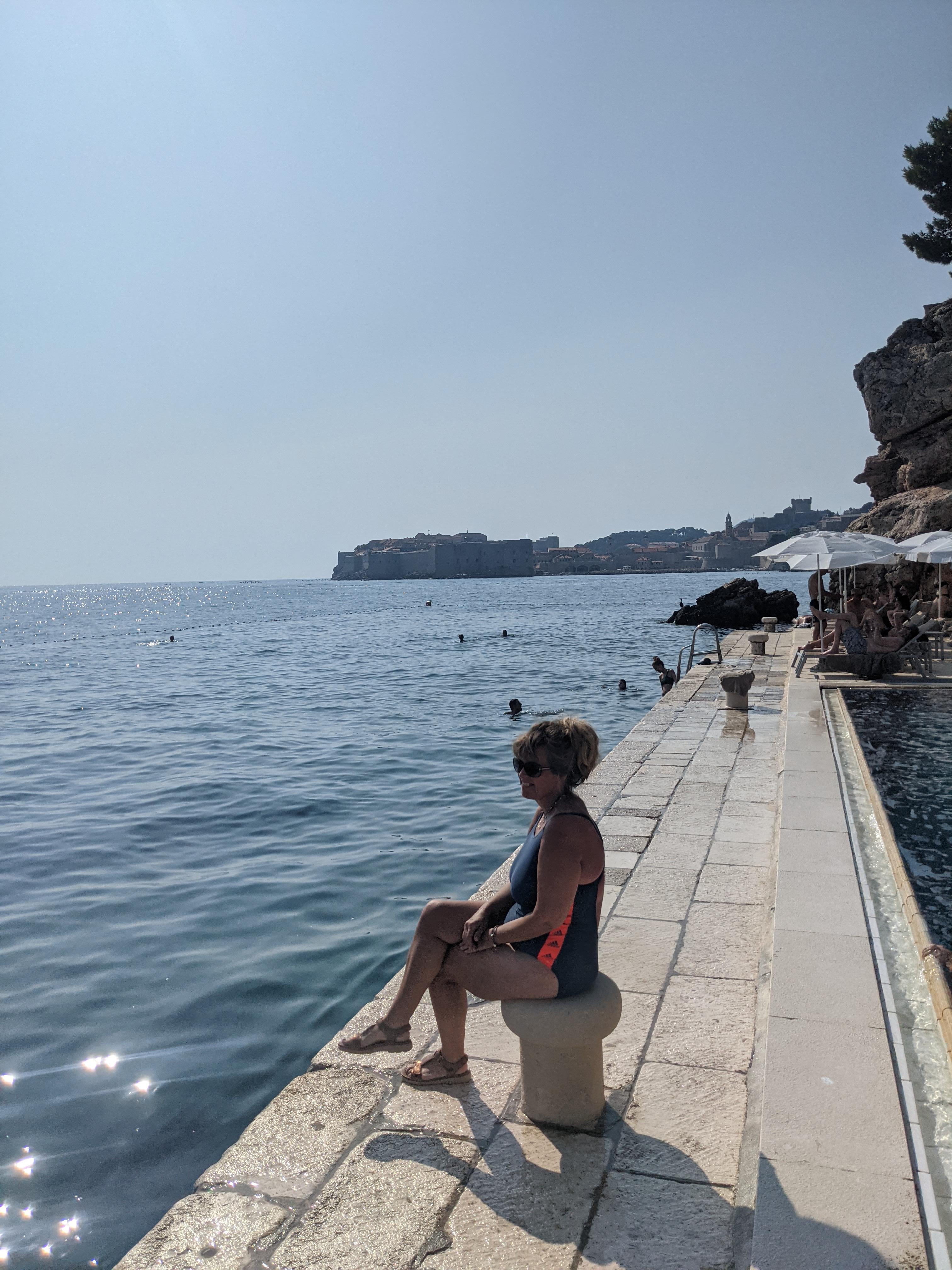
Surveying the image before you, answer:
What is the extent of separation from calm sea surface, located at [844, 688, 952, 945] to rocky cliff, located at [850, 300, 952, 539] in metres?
15.8

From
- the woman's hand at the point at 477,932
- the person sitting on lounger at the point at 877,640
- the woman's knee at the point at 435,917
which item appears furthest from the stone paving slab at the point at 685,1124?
the person sitting on lounger at the point at 877,640

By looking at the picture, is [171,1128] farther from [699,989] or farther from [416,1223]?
[699,989]

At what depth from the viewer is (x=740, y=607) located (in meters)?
39.8

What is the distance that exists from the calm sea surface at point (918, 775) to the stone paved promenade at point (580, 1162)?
1.10 m

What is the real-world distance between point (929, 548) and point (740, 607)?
85.3 feet

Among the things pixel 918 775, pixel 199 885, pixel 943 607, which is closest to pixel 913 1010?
pixel 918 775

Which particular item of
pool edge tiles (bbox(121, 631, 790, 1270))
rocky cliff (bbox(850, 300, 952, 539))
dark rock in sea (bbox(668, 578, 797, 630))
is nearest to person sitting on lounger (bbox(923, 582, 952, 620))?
rocky cliff (bbox(850, 300, 952, 539))

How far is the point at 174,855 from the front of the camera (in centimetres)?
843

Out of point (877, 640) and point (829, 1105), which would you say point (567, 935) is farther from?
point (877, 640)

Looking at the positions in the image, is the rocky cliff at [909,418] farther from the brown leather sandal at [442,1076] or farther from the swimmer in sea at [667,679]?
the brown leather sandal at [442,1076]

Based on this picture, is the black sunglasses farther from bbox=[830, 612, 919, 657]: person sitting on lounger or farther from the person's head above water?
bbox=[830, 612, 919, 657]: person sitting on lounger

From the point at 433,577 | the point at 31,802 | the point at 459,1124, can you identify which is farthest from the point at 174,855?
the point at 433,577

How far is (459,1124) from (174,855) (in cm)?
624

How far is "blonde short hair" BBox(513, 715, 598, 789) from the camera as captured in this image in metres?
2.76
